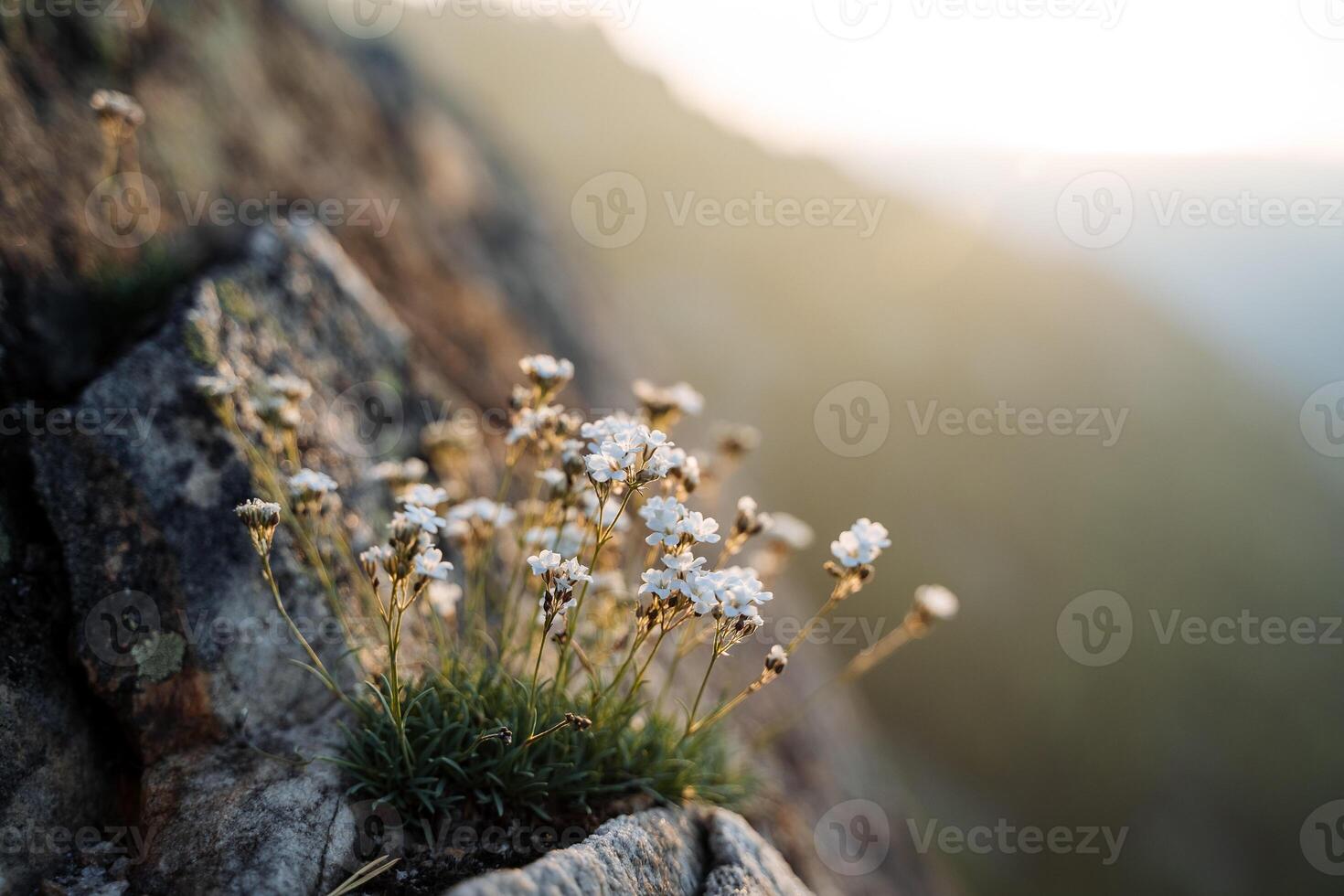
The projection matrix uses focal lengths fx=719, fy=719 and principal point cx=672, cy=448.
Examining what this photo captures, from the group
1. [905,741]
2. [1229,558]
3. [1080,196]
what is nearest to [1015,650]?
[905,741]

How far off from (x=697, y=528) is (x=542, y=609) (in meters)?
0.65

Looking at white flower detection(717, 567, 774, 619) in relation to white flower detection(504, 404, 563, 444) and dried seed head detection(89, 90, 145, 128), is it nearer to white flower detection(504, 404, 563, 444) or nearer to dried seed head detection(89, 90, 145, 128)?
white flower detection(504, 404, 563, 444)

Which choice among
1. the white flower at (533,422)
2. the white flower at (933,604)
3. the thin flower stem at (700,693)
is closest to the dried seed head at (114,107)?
the white flower at (533,422)

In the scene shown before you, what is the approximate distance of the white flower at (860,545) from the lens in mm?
2850

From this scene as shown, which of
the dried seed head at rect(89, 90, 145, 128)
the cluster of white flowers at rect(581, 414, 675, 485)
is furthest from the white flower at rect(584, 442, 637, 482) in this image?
the dried seed head at rect(89, 90, 145, 128)

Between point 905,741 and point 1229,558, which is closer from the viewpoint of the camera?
point 905,741

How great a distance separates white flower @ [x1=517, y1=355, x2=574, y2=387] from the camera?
10.5 ft

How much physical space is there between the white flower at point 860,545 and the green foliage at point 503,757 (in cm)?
122

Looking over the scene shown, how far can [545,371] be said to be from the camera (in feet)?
10.6

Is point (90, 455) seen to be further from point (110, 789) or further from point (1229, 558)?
point (1229, 558)

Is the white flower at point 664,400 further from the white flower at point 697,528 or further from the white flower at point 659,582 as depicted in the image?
the white flower at point 659,582

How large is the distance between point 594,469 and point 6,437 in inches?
111

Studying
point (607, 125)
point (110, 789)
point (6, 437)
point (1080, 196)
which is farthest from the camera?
point (607, 125)

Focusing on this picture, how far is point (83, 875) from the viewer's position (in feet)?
8.84
